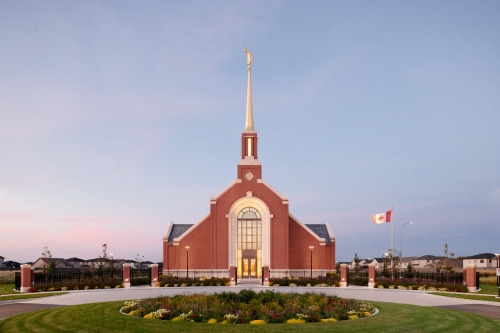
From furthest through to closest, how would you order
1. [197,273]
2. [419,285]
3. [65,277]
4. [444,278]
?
[197,273]
[444,278]
[65,277]
[419,285]

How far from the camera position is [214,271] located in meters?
48.7

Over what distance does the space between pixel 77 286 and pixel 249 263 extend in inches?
777

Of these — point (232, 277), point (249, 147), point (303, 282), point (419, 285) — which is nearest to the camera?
point (419, 285)

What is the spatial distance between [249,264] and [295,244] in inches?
232

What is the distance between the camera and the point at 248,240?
50.3 metres

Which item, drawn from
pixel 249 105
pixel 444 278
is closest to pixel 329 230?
pixel 444 278

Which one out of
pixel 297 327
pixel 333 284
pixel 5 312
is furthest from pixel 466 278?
pixel 5 312

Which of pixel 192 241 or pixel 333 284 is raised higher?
pixel 192 241

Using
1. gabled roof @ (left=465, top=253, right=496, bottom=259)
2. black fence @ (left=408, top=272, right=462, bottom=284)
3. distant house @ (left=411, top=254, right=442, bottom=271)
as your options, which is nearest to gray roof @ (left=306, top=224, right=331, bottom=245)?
black fence @ (left=408, top=272, right=462, bottom=284)

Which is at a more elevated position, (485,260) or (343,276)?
(343,276)

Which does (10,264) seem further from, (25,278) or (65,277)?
(25,278)

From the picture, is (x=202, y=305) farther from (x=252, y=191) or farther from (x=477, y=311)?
(x=252, y=191)

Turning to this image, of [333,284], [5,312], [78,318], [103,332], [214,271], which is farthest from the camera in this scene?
[214,271]

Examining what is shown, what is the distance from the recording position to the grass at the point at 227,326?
15.3 metres
